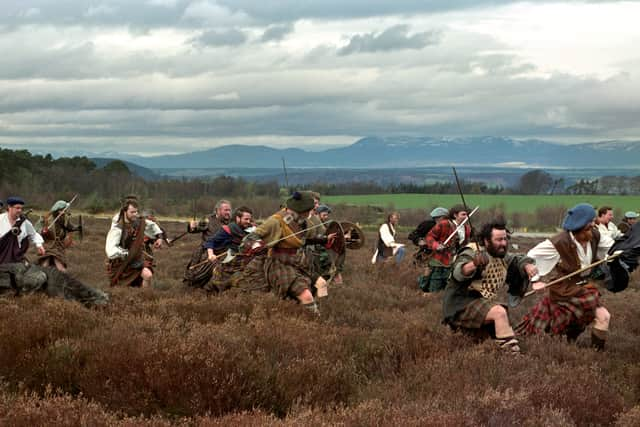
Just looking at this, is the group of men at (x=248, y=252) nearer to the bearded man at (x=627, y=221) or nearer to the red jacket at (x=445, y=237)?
the red jacket at (x=445, y=237)

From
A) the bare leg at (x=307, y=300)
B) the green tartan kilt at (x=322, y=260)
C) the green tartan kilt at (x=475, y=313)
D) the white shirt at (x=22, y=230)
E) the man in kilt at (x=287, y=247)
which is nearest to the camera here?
the green tartan kilt at (x=475, y=313)

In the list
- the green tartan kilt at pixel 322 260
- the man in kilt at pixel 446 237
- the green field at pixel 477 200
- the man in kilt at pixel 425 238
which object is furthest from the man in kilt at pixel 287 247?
the green field at pixel 477 200

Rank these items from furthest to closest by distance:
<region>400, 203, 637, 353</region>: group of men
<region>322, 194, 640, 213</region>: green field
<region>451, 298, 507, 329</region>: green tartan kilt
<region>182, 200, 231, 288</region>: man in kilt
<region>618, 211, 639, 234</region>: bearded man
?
1. <region>322, 194, 640, 213</region>: green field
2. <region>618, 211, 639, 234</region>: bearded man
3. <region>182, 200, 231, 288</region>: man in kilt
4. <region>451, 298, 507, 329</region>: green tartan kilt
5. <region>400, 203, 637, 353</region>: group of men

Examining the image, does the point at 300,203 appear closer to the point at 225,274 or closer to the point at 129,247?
the point at 225,274

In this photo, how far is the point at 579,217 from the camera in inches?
316

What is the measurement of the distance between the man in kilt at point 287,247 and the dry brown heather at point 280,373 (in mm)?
391

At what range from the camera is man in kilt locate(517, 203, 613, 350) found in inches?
320

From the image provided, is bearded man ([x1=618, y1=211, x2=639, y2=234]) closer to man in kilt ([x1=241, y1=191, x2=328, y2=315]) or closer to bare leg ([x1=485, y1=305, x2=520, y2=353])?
man in kilt ([x1=241, y1=191, x2=328, y2=315])

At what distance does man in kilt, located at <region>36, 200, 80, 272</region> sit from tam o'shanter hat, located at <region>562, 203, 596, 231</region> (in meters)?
10.0

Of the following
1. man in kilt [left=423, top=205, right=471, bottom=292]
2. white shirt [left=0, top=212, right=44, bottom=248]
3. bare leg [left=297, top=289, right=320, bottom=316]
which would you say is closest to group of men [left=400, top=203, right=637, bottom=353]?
bare leg [left=297, top=289, right=320, bottom=316]

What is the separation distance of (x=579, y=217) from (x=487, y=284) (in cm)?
112

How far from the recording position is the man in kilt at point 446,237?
1413cm

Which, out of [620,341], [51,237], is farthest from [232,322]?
[51,237]

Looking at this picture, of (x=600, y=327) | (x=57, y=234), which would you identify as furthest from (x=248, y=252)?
(x=57, y=234)
